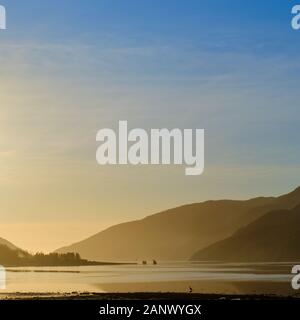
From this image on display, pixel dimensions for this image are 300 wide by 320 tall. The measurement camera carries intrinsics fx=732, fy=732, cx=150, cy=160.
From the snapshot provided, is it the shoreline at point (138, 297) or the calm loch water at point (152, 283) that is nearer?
the shoreline at point (138, 297)

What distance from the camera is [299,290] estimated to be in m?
77.9

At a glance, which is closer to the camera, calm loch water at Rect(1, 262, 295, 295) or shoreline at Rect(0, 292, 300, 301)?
shoreline at Rect(0, 292, 300, 301)

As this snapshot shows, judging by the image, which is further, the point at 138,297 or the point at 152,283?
the point at 152,283
